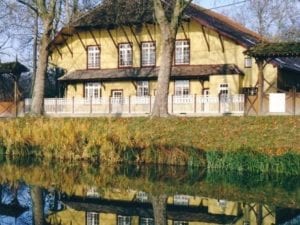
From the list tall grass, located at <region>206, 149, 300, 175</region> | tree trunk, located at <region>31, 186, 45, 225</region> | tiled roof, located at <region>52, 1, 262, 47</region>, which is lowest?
tree trunk, located at <region>31, 186, 45, 225</region>

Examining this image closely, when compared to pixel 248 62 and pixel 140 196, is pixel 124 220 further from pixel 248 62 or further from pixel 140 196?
pixel 248 62

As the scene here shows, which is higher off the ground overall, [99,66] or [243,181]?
[99,66]

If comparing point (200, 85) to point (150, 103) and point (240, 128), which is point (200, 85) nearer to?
point (150, 103)

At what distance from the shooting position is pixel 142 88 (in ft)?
133

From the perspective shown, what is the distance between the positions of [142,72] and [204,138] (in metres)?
17.3

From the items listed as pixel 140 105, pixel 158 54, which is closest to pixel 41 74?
pixel 140 105

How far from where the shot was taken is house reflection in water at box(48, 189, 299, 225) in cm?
1216

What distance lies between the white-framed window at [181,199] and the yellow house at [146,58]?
2022cm

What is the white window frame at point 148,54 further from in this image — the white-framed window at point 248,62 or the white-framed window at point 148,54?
the white-framed window at point 248,62

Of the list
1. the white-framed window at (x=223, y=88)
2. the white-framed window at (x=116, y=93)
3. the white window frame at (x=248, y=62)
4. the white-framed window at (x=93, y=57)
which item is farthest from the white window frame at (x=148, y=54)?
the white window frame at (x=248, y=62)

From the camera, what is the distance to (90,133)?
2209cm

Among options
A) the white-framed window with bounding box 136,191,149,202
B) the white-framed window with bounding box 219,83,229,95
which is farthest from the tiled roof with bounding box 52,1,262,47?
the white-framed window with bounding box 136,191,149,202

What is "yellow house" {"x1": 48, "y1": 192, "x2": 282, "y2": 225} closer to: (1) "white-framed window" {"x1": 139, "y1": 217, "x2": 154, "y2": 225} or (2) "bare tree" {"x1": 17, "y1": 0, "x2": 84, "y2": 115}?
(1) "white-framed window" {"x1": 139, "y1": 217, "x2": 154, "y2": 225}

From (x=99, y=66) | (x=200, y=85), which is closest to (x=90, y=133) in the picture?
(x=200, y=85)
